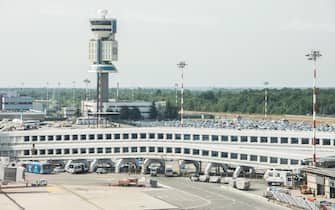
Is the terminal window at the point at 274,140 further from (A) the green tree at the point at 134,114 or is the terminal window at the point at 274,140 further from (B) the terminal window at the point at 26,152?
(A) the green tree at the point at 134,114

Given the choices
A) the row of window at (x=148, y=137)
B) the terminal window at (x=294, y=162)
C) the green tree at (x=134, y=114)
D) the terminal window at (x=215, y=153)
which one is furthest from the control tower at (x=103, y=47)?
the terminal window at (x=294, y=162)

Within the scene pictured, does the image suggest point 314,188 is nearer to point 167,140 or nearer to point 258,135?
point 258,135

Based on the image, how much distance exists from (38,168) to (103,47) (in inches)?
2061

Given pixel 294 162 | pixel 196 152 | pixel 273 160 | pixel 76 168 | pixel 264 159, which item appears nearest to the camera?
pixel 294 162

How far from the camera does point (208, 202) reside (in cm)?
7019

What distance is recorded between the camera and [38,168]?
3706 inches

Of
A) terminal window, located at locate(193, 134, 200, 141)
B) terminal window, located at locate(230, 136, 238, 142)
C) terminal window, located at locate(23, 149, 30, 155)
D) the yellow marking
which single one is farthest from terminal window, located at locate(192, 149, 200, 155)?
terminal window, located at locate(23, 149, 30, 155)

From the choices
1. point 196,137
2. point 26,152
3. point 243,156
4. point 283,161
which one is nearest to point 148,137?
point 196,137

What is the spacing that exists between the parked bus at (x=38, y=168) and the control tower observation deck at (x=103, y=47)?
47681 mm

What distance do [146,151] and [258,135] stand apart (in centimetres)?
1500

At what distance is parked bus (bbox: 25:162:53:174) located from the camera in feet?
308

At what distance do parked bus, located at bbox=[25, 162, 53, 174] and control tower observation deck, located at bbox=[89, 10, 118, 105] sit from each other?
1877 inches

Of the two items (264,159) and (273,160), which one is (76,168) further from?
(273,160)

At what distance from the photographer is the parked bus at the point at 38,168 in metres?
93.8
